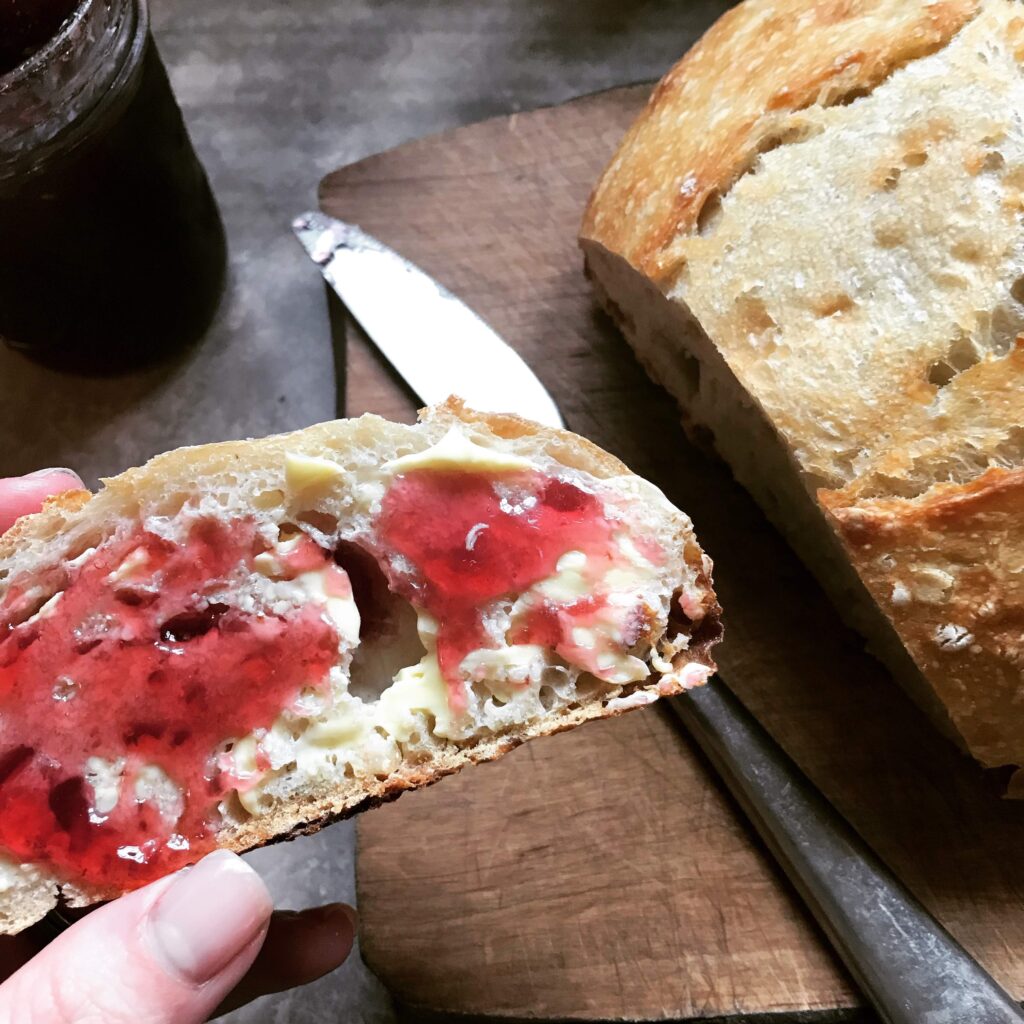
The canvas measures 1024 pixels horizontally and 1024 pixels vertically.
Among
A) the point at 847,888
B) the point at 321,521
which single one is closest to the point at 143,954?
the point at 321,521

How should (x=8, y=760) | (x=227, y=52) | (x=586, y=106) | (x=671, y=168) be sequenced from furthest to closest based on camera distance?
(x=227, y=52)
(x=586, y=106)
(x=671, y=168)
(x=8, y=760)

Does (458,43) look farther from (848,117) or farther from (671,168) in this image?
(848,117)

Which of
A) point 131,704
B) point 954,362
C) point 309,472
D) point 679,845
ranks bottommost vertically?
point 679,845

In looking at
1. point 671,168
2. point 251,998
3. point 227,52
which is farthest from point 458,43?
point 251,998

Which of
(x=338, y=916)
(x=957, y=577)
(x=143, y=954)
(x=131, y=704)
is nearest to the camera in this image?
(x=143, y=954)

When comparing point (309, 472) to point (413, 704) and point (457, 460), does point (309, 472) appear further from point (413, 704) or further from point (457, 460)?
point (413, 704)

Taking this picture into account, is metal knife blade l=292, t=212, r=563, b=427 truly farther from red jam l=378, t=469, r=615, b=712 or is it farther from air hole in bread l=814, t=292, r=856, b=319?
red jam l=378, t=469, r=615, b=712

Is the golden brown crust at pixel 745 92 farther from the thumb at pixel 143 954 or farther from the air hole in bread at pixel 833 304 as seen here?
the thumb at pixel 143 954
